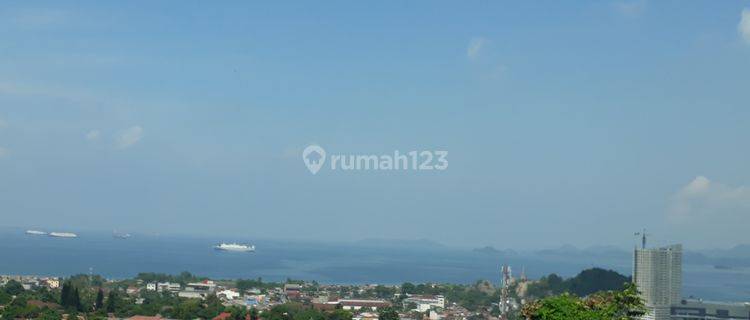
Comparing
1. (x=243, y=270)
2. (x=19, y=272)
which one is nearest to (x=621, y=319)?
(x=19, y=272)

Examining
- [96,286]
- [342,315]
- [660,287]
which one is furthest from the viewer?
[660,287]

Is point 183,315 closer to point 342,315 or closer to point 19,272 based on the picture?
point 342,315

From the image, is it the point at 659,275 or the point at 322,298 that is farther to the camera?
the point at 659,275

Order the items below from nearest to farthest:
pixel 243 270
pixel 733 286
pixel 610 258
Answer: pixel 243 270 → pixel 733 286 → pixel 610 258

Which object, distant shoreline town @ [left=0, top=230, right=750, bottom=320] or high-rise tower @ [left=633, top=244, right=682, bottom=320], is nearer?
distant shoreline town @ [left=0, top=230, right=750, bottom=320]

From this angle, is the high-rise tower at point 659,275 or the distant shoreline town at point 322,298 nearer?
the distant shoreline town at point 322,298

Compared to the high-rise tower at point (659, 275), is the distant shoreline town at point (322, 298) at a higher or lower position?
lower

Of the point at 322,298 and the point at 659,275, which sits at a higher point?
the point at 659,275

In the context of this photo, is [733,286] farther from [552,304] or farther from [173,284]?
[552,304]

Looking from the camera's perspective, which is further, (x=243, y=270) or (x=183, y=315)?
(x=243, y=270)

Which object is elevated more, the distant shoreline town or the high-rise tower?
the high-rise tower

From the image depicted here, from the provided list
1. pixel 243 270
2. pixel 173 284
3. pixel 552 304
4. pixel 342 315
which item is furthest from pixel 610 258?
pixel 552 304
